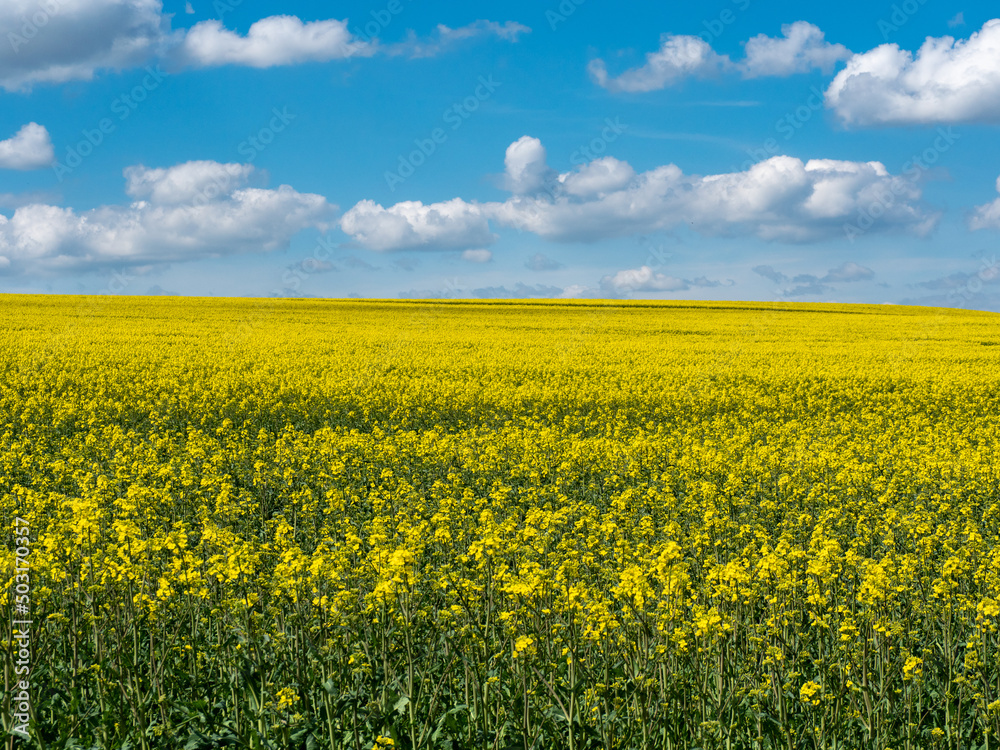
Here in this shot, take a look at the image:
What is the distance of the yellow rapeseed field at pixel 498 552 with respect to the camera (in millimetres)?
4996

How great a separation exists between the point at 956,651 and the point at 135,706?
6.74 metres

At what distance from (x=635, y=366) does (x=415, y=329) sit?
1621cm

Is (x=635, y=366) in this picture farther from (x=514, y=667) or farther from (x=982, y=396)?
(x=514, y=667)

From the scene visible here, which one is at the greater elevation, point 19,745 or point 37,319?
point 37,319

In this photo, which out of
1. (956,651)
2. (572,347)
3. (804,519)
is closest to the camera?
(956,651)

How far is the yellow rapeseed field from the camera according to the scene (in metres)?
5.00

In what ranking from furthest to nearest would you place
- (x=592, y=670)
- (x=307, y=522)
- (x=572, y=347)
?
1. (x=572, y=347)
2. (x=307, y=522)
3. (x=592, y=670)

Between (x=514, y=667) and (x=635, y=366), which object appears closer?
(x=514, y=667)

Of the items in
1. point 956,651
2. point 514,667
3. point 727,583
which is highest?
point 727,583

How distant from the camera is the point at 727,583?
5789 mm

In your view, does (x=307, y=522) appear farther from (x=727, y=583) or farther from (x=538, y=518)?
(x=727, y=583)

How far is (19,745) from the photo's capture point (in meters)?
4.72

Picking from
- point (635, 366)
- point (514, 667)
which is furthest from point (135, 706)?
point (635, 366)

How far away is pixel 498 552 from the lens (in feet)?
19.5
